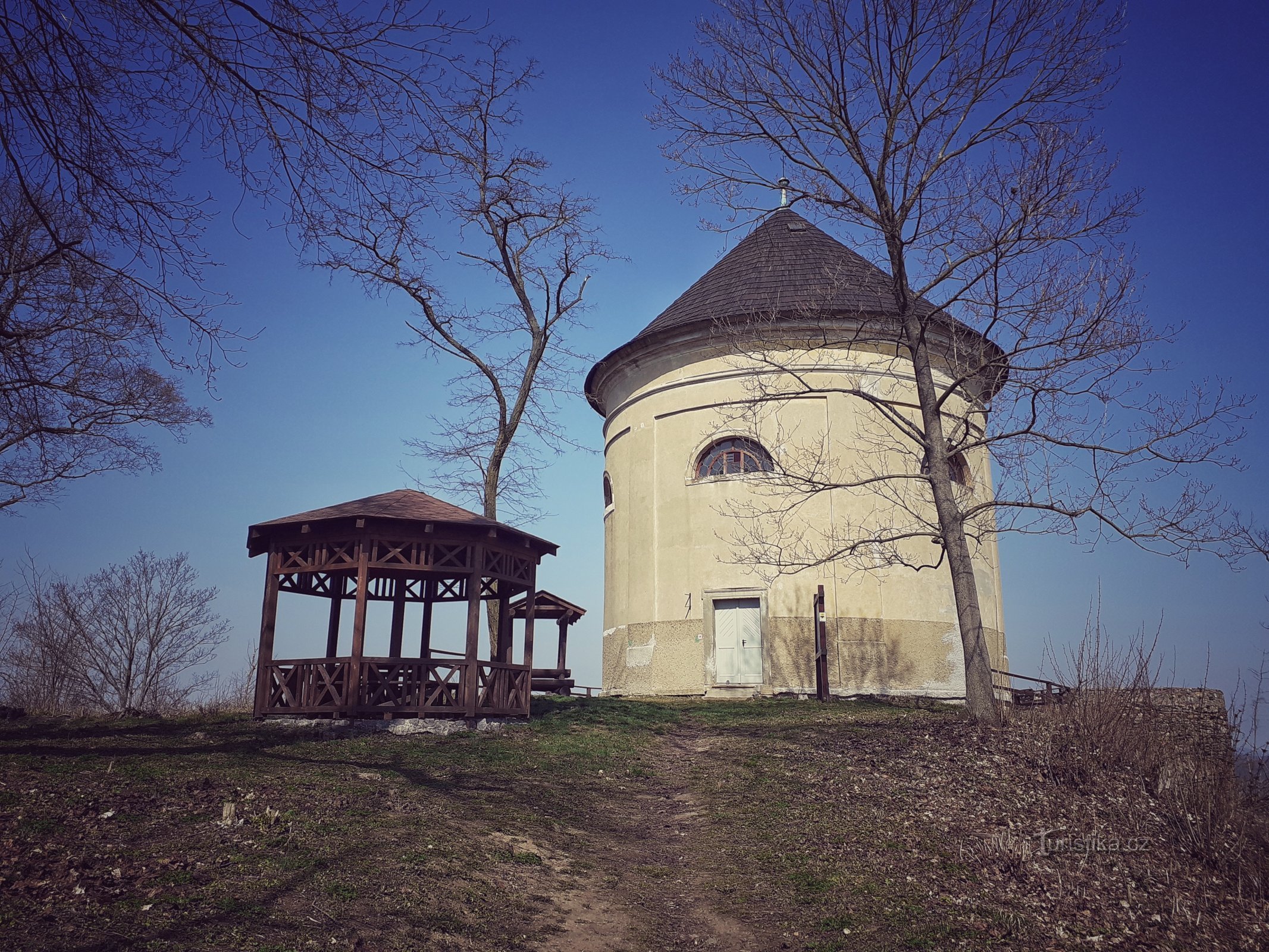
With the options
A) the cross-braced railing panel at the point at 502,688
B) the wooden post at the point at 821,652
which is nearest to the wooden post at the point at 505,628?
the cross-braced railing panel at the point at 502,688

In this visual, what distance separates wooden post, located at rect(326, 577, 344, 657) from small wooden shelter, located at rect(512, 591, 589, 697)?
4.44 metres

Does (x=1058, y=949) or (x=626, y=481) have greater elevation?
(x=626, y=481)

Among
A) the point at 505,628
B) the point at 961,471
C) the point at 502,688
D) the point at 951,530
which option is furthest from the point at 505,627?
the point at 961,471

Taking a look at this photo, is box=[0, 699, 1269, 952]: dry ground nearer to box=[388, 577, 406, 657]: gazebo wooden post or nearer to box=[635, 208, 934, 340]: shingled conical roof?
box=[388, 577, 406, 657]: gazebo wooden post

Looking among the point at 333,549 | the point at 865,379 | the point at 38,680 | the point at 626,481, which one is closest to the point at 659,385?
the point at 626,481

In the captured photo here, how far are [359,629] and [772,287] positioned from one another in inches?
456

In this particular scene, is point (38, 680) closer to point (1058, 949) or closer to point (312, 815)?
point (312, 815)

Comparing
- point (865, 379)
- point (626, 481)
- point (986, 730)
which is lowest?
point (986, 730)

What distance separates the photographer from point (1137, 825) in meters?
7.52

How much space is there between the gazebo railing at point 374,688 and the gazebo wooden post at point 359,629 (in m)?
0.02

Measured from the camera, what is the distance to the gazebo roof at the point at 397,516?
13.5m

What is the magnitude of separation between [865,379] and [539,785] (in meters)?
11.9

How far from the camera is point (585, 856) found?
774 cm

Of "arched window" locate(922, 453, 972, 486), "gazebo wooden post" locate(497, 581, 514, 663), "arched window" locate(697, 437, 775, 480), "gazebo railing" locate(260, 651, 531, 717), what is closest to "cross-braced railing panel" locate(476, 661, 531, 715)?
"gazebo railing" locate(260, 651, 531, 717)
